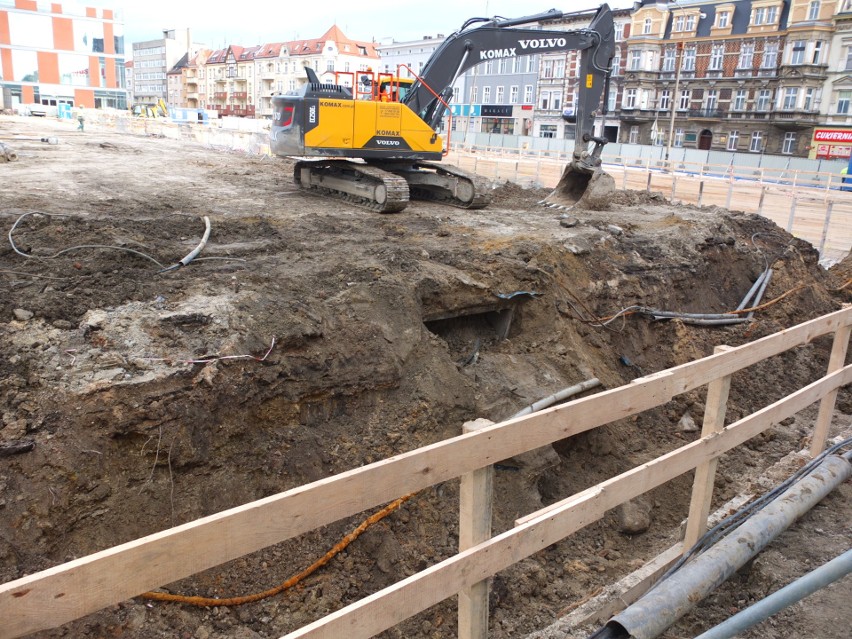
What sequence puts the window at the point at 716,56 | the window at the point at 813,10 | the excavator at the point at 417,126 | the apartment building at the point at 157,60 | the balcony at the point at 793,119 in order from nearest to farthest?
the excavator at the point at 417,126, the window at the point at 813,10, the balcony at the point at 793,119, the window at the point at 716,56, the apartment building at the point at 157,60

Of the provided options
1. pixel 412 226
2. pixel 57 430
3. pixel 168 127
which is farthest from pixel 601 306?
pixel 168 127

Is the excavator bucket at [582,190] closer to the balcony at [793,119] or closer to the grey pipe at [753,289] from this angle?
the grey pipe at [753,289]

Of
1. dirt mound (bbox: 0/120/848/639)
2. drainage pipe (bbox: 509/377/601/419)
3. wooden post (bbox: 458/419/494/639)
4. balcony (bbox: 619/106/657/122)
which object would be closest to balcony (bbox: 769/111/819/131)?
balcony (bbox: 619/106/657/122)

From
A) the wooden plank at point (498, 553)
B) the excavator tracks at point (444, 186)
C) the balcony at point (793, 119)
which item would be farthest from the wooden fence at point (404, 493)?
the balcony at point (793, 119)

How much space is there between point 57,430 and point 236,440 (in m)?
1.32

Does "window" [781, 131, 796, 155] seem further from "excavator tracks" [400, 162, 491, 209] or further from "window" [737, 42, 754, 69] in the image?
"excavator tracks" [400, 162, 491, 209]

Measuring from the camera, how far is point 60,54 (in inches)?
2677

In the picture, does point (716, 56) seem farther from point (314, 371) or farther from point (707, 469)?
point (707, 469)

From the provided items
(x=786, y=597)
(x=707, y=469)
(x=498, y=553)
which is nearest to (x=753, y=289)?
(x=707, y=469)

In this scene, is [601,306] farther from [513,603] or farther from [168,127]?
[168,127]

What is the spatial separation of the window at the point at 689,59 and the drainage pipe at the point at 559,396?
54482 mm

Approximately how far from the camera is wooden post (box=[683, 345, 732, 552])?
14.4 feet

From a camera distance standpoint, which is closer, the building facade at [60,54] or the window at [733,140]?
the window at [733,140]

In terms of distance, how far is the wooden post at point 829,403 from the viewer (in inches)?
224
